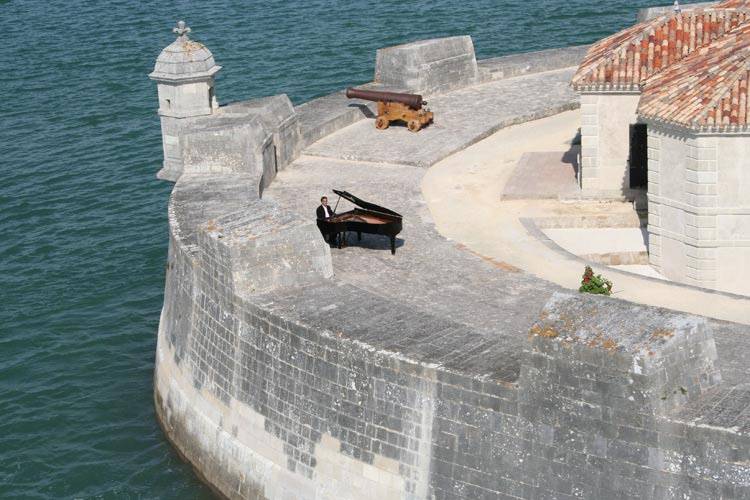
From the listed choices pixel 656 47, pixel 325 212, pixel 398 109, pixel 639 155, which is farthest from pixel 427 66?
pixel 325 212

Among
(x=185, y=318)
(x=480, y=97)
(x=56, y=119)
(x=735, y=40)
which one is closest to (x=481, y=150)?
(x=480, y=97)

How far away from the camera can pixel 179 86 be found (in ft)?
112

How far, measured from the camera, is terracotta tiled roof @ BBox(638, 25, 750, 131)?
28062mm

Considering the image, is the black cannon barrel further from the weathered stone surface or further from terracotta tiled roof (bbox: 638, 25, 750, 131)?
terracotta tiled roof (bbox: 638, 25, 750, 131)

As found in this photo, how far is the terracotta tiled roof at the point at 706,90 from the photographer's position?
28062mm

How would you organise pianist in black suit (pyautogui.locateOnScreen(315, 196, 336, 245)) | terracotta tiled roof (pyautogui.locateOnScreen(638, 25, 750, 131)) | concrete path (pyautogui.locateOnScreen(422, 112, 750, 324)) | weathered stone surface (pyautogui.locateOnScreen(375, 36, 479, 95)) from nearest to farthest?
concrete path (pyautogui.locateOnScreen(422, 112, 750, 324)) < terracotta tiled roof (pyautogui.locateOnScreen(638, 25, 750, 131)) < pianist in black suit (pyautogui.locateOnScreen(315, 196, 336, 245)) < weathered stone surface (pyautogui.locateOnScreen(375, 36, 479, 95))

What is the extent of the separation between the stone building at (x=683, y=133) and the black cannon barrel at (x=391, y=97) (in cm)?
613

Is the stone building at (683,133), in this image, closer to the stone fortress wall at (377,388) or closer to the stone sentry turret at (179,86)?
the stone fortress wall at (377,388)

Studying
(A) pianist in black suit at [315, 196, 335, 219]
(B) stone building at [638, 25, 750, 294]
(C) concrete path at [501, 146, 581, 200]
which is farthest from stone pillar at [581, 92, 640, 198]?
(A) pianist in black suit at [315, 196, 335, 219]

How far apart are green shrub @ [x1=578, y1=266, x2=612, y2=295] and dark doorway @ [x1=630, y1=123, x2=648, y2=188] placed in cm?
646

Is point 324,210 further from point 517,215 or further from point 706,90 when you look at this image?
point 706,90

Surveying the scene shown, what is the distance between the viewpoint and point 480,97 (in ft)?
135

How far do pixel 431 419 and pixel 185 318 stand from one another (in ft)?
23.9

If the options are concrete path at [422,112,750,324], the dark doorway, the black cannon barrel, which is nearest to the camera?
concrete path at [422,112,750,324]
